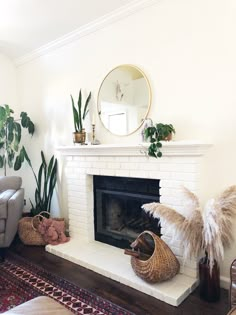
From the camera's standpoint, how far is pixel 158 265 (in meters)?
2.04

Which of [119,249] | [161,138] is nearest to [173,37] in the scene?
[161,138]

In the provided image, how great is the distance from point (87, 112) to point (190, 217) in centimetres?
174

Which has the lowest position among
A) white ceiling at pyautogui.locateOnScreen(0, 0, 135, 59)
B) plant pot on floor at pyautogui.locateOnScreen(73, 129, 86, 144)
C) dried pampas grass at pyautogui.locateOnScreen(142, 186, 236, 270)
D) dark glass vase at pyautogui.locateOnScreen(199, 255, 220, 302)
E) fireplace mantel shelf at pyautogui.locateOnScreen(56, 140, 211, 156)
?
dark glass vase at pyautogui.locateOnScreen(199, 255, 220, 302)

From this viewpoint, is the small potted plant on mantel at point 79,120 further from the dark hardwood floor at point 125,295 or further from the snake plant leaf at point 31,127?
the dark hardwood floor at point 125,295

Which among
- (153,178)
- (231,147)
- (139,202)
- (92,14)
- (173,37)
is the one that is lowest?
(139,202)

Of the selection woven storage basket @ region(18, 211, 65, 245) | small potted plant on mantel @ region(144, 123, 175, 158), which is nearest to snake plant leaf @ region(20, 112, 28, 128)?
woven storage basket @ region(18, 211, 65, 245)

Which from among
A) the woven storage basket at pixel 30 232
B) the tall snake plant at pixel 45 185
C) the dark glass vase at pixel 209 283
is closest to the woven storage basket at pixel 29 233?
the woven storage basket at pixel 30 232

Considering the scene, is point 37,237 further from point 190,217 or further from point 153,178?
point 190,217

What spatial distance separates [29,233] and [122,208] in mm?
1174

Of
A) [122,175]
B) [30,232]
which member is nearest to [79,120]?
[122,175]

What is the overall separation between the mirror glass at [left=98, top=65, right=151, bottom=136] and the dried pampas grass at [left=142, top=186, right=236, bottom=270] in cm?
94

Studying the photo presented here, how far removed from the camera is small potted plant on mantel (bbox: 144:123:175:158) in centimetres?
222

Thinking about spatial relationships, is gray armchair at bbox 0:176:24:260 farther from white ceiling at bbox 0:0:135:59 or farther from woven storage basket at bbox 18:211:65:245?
white ceiling at bbox 0:0:135:59

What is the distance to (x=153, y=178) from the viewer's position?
95.1 inches
